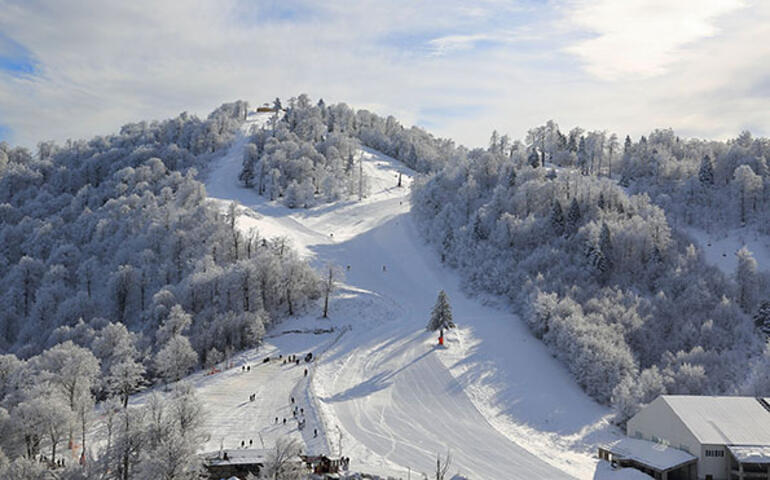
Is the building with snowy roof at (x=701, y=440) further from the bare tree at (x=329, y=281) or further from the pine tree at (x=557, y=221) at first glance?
the pine tree at (x=557, y=221)

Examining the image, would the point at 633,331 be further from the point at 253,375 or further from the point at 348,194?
the point at 348,194

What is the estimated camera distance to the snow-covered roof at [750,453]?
33125 millimetres

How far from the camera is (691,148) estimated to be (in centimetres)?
10719

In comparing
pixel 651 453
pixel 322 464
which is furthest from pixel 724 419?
pixel 322 464

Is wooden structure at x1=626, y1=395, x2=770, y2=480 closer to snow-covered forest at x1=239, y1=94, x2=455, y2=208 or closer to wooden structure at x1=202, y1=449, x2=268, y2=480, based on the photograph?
wooden structure at x1=202, y1=449, x2=268, y2=480

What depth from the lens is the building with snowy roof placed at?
112ft

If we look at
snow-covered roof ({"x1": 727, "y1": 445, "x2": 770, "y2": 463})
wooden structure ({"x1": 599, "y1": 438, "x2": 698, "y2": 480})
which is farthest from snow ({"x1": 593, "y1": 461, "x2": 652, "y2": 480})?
snow-covered roof ({"x1": 727, "y1": 445, "x2": 770, "y2": 463})

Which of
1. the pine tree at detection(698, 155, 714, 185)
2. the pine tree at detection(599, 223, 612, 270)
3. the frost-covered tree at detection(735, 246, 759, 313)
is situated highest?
the pine tree at detection(698, 155, 714, 185)

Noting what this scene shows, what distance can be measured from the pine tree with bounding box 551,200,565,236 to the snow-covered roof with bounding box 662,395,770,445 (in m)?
36.0

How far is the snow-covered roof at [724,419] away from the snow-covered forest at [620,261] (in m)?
8.05

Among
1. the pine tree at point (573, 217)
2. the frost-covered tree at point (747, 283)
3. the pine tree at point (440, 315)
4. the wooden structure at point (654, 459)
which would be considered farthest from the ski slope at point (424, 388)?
the frost-covered tree at point (747, 283)

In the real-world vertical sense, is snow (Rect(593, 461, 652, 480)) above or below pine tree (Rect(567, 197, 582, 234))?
below

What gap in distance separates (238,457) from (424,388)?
20688 millimetres

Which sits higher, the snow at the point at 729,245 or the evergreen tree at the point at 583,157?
the evergreen tree at the point at 583,157
